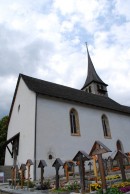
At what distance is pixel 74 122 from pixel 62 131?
6.70 ft

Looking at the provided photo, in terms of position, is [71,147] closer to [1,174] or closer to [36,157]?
[36,157]

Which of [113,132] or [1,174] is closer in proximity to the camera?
[1,174]

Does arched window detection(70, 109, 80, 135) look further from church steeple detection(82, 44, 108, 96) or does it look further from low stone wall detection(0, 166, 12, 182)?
church steeple detection(82, 44, 108, 96)

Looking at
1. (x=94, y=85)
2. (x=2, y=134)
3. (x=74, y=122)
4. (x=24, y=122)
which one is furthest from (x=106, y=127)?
(x=2, y=134)

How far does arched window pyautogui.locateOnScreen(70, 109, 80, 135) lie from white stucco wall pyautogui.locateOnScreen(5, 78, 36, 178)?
3867 mm

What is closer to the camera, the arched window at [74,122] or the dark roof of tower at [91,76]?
the arched window at [74,122]

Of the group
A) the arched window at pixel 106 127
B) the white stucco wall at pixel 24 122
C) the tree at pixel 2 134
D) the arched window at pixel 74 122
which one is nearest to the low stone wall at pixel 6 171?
the white stucco wall at pixel 24 122

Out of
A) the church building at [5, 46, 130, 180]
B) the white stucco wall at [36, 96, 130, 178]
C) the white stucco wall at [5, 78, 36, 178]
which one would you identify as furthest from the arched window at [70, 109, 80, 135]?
the white stucco wall at [5, 78, 36, 178]

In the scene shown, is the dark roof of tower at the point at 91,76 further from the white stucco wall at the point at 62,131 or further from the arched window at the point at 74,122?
the arched window at the point at 74,122

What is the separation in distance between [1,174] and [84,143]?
288 inches

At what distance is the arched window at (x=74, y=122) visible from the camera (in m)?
18.3

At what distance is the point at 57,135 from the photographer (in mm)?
16594

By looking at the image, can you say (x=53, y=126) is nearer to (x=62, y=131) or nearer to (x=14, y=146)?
(x=62, y=131)

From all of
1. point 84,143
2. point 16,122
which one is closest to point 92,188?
point 84,143
